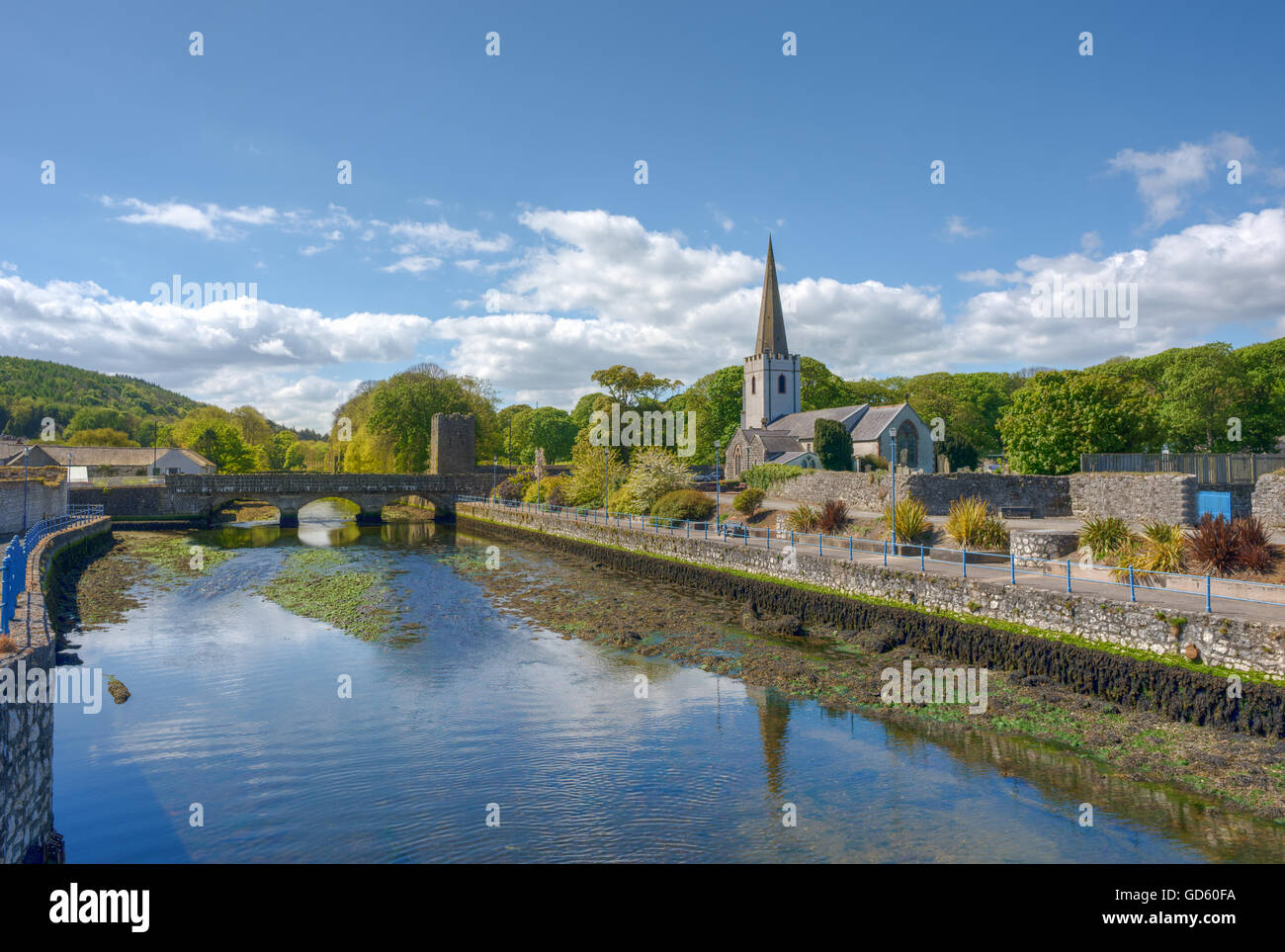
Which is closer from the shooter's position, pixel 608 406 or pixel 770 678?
pixel 770 678

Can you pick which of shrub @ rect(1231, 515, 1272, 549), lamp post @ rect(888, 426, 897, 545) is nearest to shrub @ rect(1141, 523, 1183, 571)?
shrub @ rect(1231, 515, 1272, 549)

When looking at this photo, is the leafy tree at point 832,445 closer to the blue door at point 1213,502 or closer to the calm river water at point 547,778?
the blue door at point 1213,502

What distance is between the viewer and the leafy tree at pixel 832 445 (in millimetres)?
53656

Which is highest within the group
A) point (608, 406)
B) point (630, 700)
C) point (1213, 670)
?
point (608, 406)

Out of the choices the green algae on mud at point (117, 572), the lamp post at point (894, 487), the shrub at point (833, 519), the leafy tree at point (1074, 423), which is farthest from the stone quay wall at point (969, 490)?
the green algae on mud at point (117, 572)

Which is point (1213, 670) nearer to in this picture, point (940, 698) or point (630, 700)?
point (940, 698)

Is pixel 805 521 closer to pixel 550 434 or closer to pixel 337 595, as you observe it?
pixel 337 595

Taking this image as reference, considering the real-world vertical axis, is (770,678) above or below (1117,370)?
below

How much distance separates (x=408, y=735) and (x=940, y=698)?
30.9ft

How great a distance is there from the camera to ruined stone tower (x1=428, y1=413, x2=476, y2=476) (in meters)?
66.2

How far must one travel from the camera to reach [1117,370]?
6347cm

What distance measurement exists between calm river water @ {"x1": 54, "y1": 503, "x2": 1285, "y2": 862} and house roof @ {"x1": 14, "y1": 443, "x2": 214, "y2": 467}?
6809 cm
